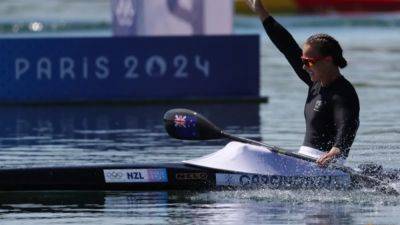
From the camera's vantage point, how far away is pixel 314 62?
14.1 meters

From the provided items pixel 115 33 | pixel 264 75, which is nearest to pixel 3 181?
pixel 115 33

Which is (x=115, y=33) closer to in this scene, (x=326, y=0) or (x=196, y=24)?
(x=196, y=24)

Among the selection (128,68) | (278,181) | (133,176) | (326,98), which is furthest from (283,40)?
(128,68)

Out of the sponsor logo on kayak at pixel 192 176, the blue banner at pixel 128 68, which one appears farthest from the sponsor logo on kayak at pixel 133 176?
the blue banner at pixel 128 68

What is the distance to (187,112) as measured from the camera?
48.4ft

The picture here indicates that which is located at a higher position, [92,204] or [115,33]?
[115,33]

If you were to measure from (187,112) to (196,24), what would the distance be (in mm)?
10388

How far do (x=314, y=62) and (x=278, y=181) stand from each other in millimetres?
1051

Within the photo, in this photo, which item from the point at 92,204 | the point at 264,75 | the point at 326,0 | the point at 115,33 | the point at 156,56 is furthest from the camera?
the point at 326,0

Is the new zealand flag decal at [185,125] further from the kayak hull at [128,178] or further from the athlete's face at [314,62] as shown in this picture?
the athlete's face at [314,62]

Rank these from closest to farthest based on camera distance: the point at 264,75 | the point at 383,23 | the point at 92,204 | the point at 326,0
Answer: the point at 92,204, the point at 264,75, the point at 383,23, the point at 326,0

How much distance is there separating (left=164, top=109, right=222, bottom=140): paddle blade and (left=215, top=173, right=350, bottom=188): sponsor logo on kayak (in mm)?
436

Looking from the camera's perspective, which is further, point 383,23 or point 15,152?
point 383,23

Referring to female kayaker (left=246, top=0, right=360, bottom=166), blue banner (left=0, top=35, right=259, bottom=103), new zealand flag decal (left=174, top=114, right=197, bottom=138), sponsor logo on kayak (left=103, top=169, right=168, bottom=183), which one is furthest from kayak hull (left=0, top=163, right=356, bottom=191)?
blue banner (left=0, top=35, right=259, bottom=103)
